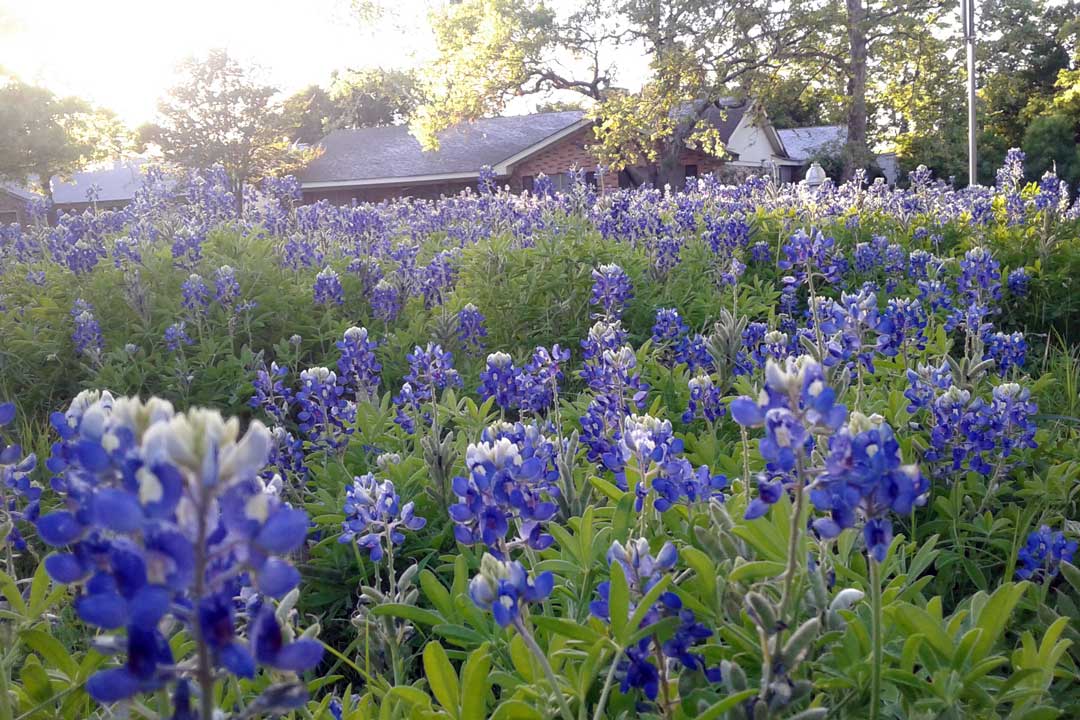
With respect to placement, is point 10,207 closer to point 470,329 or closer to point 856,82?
point 856,82

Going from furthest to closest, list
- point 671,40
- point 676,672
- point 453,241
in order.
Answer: point 671,40
point 453,241
point 676,672

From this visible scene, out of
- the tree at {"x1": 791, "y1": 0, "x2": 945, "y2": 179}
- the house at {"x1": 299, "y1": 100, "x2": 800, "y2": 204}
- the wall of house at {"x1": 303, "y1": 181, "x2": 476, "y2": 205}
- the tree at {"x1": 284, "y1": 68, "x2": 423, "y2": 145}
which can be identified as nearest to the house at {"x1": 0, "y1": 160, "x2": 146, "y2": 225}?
the tree at {"x1": 284, "y1": 68, "x2": 423, "y2": 145}

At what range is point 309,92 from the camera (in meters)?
48.6

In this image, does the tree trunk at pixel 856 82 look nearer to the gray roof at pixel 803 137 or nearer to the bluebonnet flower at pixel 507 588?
the gray roof at pixel 803 137

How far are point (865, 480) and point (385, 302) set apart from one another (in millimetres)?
4085

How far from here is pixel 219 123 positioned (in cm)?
3028

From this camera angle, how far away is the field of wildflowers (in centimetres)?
77

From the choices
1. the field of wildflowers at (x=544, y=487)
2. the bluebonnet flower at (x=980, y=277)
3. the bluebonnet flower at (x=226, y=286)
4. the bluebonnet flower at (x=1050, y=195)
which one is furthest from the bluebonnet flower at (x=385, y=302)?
the bluebonnet flower at (x=1050, y=195)

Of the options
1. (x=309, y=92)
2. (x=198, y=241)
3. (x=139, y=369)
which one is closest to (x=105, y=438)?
→ (x=139, y=369)

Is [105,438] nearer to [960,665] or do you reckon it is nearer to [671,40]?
[960,665]

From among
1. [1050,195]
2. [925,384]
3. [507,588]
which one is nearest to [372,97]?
[1050,195]

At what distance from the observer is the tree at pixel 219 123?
30047mm

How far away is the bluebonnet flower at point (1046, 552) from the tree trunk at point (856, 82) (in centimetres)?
2157

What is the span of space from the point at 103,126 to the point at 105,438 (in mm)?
38863
